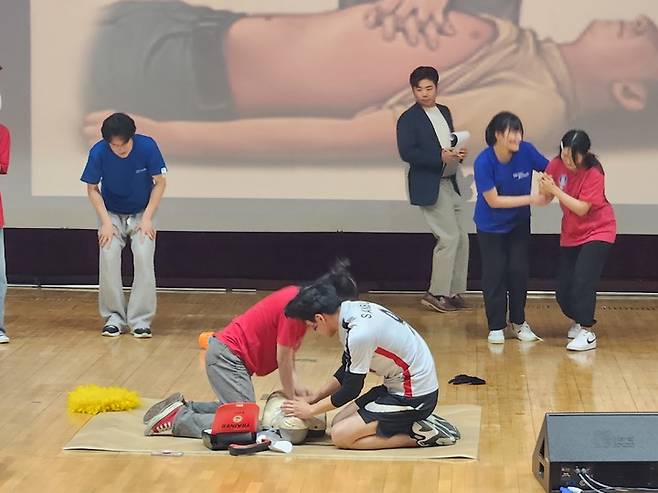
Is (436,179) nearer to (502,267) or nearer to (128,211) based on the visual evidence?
(502,267)

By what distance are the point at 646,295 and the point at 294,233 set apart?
219 cm

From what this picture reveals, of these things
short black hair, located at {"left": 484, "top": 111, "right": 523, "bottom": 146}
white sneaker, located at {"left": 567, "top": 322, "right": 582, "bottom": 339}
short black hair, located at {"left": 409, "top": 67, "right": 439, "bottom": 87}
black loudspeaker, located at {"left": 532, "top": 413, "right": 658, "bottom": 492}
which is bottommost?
white sneaker, located at {"left": 567, "top": 322, "right": 582, "bottom": 339}

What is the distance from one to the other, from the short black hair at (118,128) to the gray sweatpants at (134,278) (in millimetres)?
459

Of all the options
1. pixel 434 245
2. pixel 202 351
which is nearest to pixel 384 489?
pixel 202 351

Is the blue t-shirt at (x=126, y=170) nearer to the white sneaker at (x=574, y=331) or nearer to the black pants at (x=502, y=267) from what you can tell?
the black pants at (x=502, y=267)

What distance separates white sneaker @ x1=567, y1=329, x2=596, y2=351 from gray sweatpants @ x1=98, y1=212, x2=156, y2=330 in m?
2.15

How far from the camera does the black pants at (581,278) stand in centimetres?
636

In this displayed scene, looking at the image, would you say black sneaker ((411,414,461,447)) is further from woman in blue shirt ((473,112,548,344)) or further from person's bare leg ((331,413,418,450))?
woman in blue shirt ((473,112,548,344))

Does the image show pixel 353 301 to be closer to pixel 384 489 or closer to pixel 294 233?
pixel 384 489

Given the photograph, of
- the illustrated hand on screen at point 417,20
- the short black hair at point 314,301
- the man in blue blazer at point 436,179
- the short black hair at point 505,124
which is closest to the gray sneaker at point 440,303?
the man in blue blazer at point 436,179

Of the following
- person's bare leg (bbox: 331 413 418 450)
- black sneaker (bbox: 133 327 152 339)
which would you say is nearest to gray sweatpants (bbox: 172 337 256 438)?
person's bare leg (bbox: 331 413 418 450)

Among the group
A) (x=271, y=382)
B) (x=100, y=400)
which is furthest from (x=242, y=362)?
(x=271, y=382)

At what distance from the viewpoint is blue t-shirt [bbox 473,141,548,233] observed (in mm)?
6449

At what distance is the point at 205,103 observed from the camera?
8.08 m
